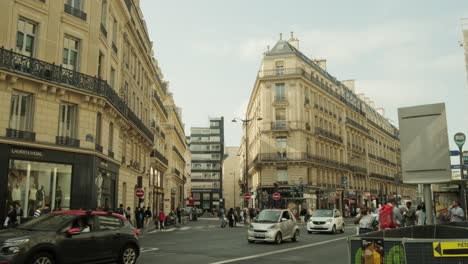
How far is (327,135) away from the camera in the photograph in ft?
196

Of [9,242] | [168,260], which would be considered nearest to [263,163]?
[168,260]

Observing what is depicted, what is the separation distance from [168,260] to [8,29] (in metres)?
13.8

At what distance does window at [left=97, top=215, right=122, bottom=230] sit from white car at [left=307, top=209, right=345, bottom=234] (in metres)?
15.9

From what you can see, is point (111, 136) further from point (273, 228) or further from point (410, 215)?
point (410, 215)

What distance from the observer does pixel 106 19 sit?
26.3 meters

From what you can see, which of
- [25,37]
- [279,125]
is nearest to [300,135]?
[279,125]

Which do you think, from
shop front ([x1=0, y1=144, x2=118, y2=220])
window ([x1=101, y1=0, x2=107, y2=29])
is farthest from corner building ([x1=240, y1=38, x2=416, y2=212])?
window ([x1=101, y1=0, x2=107, y2=29])

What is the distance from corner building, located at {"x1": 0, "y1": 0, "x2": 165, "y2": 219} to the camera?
19438 millimetres

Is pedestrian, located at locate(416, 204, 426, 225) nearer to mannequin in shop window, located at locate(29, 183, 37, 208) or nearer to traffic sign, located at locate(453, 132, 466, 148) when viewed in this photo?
traffic sign, located at locate(453, 132, 466, 148)

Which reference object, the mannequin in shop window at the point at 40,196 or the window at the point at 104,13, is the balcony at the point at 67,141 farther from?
the window at the point at 104,13

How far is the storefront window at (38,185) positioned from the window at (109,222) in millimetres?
10631

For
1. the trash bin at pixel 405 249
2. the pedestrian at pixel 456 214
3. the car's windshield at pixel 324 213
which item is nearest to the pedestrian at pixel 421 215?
the pedestrian at pixel 456 214

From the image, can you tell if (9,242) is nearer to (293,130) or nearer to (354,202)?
(293,130)

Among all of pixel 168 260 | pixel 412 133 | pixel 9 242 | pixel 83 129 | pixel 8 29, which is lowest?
pixel 168 260
